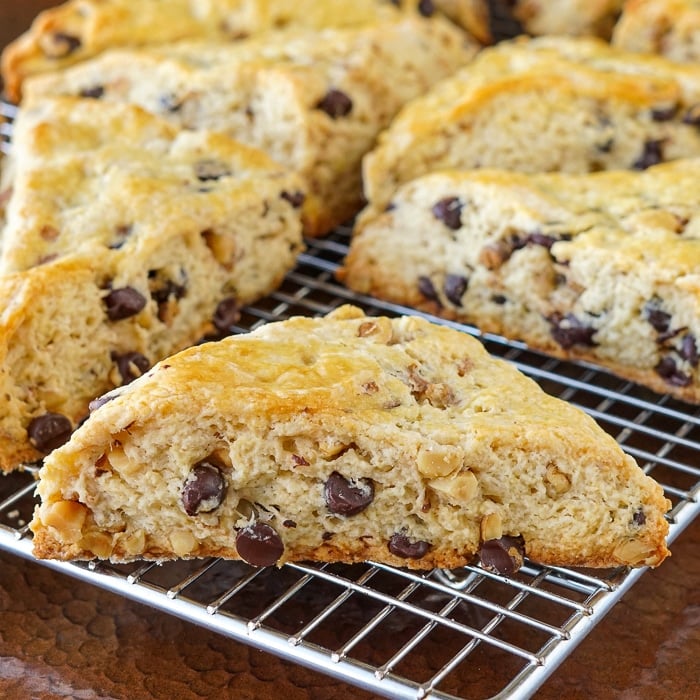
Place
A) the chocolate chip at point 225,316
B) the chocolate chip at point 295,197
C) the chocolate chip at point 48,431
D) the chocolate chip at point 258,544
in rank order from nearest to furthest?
the chocolate chip at point 258,544 < the chocolate chip at point 48,431 < the chocolate chip at point 225,316 < the chocolate chip at point 295,197

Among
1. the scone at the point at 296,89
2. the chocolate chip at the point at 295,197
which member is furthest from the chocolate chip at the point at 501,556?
the scone at the point at 296,89

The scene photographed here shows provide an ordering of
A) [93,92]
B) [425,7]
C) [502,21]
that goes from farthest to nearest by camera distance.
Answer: [502,21] → [425,7] → [93,92]

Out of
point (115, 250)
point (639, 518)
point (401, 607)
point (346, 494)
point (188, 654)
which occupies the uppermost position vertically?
point (115, 250)

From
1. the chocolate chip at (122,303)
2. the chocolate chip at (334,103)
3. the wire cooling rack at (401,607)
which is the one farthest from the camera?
the chocolate chip at (334,103)

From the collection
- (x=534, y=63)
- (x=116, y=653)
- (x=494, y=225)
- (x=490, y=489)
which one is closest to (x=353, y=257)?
(x=494, y=225)

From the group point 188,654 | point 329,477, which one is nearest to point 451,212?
point 329,477

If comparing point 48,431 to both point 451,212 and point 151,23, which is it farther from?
point 151,23

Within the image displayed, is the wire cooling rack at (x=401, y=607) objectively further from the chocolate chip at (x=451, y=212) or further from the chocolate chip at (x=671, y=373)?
the chocolate chip at (x=451, y=212)
